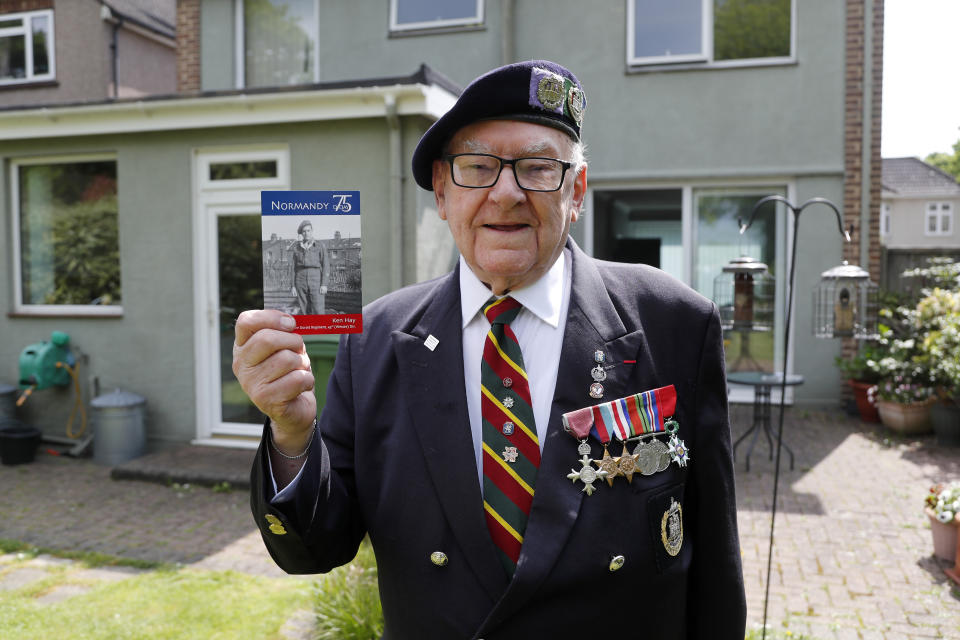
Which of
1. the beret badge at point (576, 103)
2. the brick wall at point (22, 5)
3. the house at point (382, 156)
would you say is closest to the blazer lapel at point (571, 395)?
the beret badge at point (576, 103)

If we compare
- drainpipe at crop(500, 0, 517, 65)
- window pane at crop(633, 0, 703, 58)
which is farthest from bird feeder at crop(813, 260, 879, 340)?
drainpipe at crop(500, 0, 517, 65)

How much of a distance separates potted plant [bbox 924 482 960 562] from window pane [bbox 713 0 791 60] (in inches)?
269

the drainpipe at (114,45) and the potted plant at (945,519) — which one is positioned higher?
the drainpipe at (114,45)

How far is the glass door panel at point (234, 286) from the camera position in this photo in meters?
7.38

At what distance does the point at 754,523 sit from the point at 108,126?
7039 mm

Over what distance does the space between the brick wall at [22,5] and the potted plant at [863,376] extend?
1648 centimetres

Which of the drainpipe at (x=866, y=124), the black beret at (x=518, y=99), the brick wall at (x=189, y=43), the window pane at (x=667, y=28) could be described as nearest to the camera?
the black beret at (x=518, y=99)

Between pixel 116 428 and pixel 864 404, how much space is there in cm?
859

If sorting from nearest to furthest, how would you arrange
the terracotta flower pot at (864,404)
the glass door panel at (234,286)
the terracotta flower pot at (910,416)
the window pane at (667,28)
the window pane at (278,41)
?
1. the glass door panel at (234,286)
2. the terracotta flower pot at (910,416)
3. the terracotta flower pot at (864,404)
4. the window pane at (667,28)
5. the window pane at (278,41)

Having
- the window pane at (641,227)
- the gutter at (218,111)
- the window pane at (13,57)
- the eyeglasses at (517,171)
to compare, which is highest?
the window pane at (13,57)

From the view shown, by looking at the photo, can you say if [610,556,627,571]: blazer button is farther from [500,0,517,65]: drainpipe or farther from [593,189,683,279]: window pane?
[500,0,517,65]: drainpipe

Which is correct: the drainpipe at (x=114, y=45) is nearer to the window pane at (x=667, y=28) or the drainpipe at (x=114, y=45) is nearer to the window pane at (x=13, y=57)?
the window pane at (x=13, y=57)

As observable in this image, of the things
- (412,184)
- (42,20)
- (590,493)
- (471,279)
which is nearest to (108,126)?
(412,184)

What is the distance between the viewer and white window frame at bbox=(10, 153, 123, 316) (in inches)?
308
